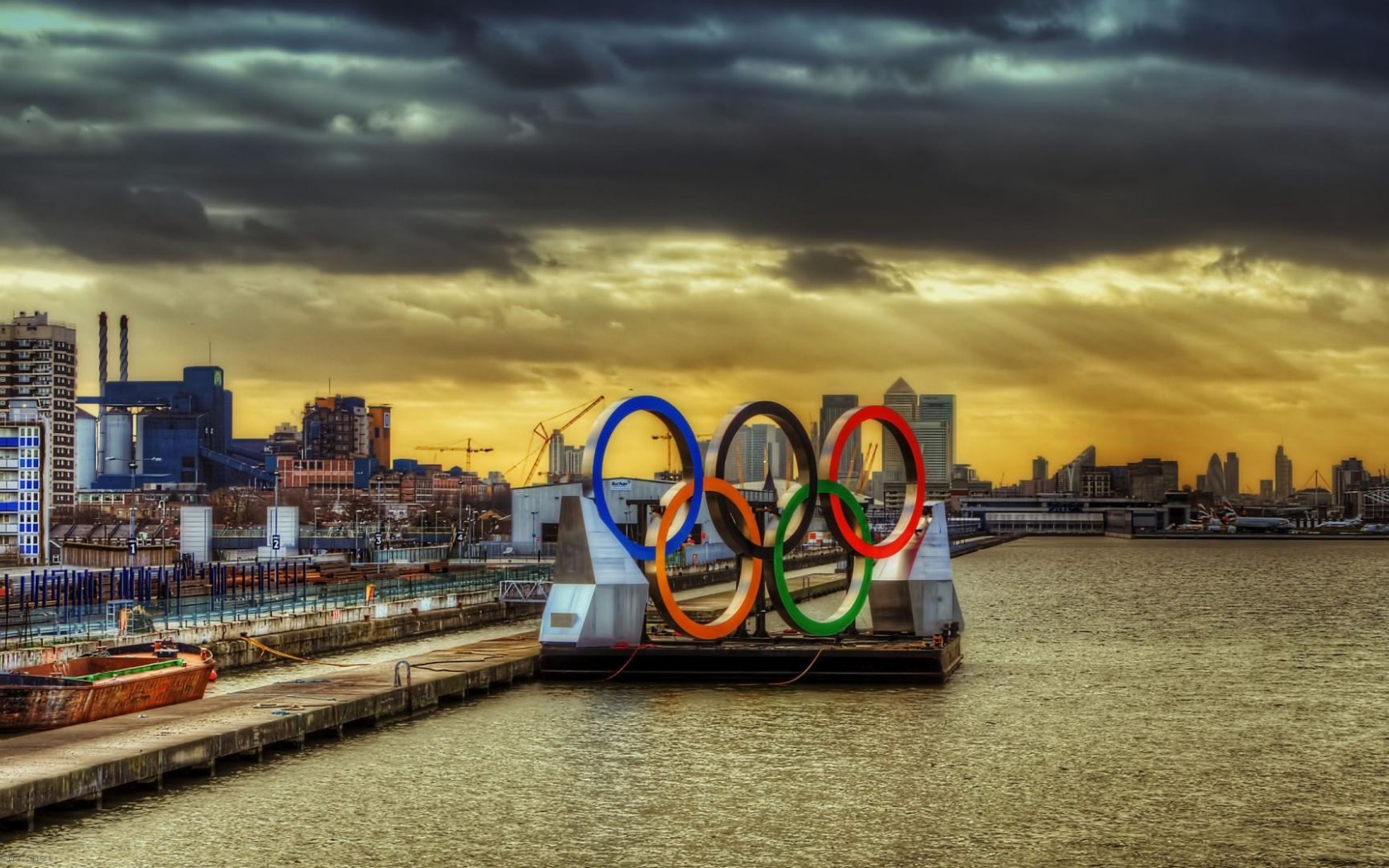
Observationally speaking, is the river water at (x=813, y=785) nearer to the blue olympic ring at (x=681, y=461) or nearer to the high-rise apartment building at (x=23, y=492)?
the blue olympic ring at (x=681, y=461)

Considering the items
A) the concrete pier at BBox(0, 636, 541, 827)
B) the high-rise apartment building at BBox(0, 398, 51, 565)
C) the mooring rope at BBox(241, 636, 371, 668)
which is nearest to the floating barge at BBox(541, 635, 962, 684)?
the concrete pier at BBox(0, 636, 541, 827)

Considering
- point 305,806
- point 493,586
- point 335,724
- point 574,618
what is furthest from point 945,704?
point 493,586

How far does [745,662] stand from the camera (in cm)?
6362

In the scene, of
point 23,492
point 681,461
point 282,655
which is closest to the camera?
point 681,461

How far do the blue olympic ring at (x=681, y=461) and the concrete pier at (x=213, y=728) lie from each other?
7134mm

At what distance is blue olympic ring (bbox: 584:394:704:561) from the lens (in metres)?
59.8

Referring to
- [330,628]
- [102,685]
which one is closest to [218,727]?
[102,685]

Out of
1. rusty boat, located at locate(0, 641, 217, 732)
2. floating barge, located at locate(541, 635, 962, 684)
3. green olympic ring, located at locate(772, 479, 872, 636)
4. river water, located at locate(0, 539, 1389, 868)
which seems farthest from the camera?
green olympic ring, located at locate(772, 479, 872, 636)

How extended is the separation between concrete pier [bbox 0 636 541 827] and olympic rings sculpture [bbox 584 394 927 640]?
300 inches

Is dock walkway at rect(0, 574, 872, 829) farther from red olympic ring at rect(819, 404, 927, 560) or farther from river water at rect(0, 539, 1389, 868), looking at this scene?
red olympic ring at rect(819, 404, 927, 560)

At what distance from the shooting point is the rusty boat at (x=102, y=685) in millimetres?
48531

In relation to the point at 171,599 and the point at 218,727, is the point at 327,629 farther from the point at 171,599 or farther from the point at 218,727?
the point at 218,727

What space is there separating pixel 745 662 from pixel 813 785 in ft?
54.8

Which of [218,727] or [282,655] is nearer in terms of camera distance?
[218,727]
